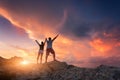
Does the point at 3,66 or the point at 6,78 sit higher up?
the point at 3,66

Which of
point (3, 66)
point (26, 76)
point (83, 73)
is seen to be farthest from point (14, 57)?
point (83, 73)

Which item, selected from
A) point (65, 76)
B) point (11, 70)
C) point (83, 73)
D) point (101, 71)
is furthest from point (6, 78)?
point (101, 71)

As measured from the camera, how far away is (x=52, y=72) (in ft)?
81.8

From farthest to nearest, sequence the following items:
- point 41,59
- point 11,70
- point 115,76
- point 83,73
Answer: point 41,59 → point 11,70 → point 83,73 → point 115,76

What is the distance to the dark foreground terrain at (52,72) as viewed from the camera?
2194 cm

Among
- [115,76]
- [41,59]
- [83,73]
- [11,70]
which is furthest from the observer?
[41,59]

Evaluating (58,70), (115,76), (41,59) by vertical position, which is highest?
(41,59)

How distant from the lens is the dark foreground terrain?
21.9 m

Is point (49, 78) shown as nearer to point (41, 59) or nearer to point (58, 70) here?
point (58, 70)

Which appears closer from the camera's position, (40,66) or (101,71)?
(101,71)

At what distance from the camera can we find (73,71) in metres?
23.9

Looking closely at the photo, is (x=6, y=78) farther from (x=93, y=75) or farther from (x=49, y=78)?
(x=93, y=75)

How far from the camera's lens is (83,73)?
2284 centimetres

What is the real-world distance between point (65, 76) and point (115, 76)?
4.99 meters
